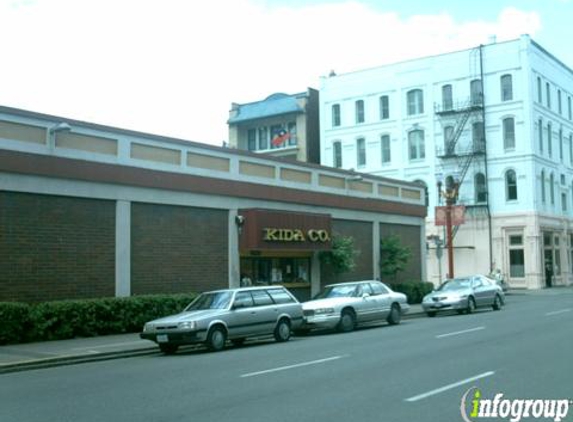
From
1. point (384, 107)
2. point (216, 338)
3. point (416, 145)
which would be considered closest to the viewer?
point (216, 338)

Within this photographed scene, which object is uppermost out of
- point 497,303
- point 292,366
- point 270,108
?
point 270,108

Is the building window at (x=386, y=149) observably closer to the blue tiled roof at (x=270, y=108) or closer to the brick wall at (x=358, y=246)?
the blue tiled roof at (x=270, y=108)

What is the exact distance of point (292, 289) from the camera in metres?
28.8

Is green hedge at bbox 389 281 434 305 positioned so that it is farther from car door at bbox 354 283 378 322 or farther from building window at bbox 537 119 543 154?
building window at bbox 537 119 543 154

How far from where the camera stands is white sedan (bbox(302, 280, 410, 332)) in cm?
2111

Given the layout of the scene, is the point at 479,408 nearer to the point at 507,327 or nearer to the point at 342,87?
the point at 507,327

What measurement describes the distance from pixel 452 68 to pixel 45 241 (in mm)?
40371

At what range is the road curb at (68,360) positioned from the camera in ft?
48.2

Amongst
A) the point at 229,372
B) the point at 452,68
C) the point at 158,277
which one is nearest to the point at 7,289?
the point at 158,277

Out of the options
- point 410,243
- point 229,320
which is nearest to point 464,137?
point 410,243

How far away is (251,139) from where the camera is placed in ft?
202

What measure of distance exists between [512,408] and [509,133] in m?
45.4

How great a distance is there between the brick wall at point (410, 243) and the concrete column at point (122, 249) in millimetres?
15529

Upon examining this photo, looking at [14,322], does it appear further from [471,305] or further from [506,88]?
[506,88]
